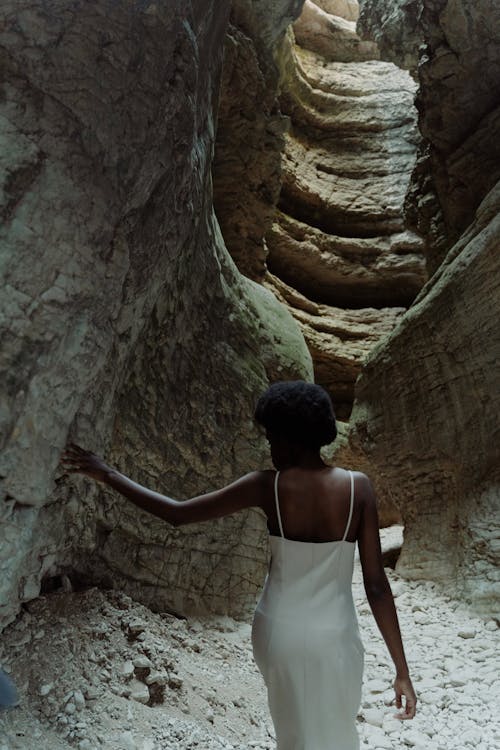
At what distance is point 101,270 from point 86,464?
112 cm

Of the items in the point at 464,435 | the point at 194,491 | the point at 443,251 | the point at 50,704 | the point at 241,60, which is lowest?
the point at 50,704

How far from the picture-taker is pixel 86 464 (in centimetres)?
252

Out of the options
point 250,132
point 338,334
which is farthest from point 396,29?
point 338,334

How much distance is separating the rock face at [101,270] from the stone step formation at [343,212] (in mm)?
10101

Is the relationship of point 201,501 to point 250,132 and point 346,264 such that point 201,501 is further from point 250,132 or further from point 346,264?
point 346,264

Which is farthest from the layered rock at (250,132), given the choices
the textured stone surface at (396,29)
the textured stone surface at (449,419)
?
the textured stone surface at (449,419)

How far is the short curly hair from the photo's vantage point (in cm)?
213

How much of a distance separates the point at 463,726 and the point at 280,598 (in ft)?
9.32

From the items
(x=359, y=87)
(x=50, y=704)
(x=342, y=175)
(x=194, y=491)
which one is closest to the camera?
(x=50, y=704)

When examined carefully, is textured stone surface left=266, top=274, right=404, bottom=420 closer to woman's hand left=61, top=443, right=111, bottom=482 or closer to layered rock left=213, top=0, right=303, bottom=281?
layered rock left=213, top=0, right=303, bottom=281

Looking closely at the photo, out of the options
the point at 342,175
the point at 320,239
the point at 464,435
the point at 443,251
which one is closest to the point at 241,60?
the point at 443,251

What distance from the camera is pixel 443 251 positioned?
8961 millimetres

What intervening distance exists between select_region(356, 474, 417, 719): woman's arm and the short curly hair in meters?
0.21

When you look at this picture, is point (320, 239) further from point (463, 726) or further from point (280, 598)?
point (280, 598)
